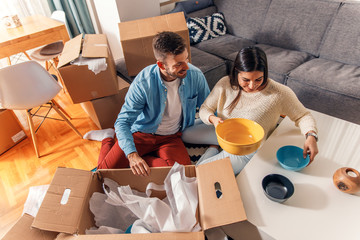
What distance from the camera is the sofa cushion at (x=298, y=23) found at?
209cm

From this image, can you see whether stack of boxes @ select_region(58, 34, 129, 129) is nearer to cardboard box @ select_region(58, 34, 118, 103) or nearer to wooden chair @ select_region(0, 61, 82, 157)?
cardboard box @ select_region(58, 34, 118, 103)

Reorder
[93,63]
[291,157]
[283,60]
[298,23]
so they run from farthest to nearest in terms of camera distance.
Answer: [298,23] → [283,60] → [93,63] → [291,157]

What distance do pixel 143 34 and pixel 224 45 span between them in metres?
1.03

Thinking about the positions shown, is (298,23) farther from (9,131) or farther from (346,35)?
(9,131)

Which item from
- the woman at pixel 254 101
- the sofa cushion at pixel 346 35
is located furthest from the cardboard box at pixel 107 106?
the sofa cushion at pixel 346 35

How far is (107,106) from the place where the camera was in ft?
6.41

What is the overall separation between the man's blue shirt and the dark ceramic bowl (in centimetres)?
65

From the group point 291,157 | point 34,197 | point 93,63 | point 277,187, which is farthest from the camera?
point 93,63

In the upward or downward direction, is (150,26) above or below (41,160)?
above

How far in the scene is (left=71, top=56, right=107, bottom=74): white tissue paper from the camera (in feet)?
5.51

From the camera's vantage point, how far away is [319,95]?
1835 millimetres

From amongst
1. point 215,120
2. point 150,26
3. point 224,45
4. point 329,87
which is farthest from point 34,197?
point 329,87

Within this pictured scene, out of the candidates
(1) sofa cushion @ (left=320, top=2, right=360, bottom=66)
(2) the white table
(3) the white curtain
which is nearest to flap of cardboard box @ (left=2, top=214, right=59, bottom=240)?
(2) the white table

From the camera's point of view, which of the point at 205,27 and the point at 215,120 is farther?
the point at 205,27
